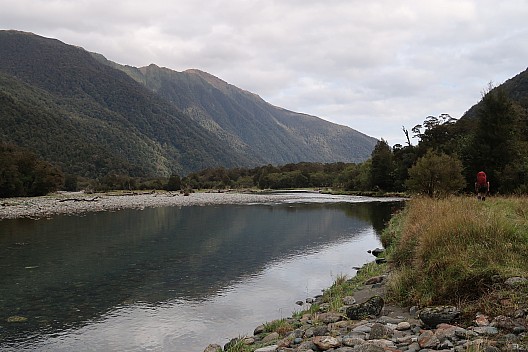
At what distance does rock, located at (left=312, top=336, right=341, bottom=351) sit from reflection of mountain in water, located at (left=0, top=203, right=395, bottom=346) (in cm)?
920

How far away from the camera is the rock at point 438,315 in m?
8.38

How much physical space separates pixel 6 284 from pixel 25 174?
299ft

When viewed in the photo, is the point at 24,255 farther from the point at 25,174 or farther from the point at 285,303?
the point at 25,174

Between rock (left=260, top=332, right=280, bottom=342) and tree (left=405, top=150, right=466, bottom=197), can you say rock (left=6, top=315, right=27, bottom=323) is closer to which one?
rock (left=260, top=332, right=280, bottom=342)

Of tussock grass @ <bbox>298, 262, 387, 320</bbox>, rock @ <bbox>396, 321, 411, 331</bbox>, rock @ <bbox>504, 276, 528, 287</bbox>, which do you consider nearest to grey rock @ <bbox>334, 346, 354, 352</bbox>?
rock @ <bbox>396, 321, 411, 331</bbox>

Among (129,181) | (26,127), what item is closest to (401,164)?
(129,181)

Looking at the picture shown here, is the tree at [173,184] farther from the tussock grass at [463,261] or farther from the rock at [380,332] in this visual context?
the rock at [380,332]

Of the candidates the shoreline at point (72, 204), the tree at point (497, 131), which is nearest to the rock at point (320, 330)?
the tree at point (497, 131)

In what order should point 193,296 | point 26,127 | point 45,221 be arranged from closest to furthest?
point 193,296, point 45,221, point 26,127

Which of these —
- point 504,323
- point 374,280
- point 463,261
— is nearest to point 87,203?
point 374,280

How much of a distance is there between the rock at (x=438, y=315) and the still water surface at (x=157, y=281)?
606cm

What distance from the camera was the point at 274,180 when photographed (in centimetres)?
19688

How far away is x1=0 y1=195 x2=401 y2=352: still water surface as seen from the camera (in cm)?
1310

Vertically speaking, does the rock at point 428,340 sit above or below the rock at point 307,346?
above
